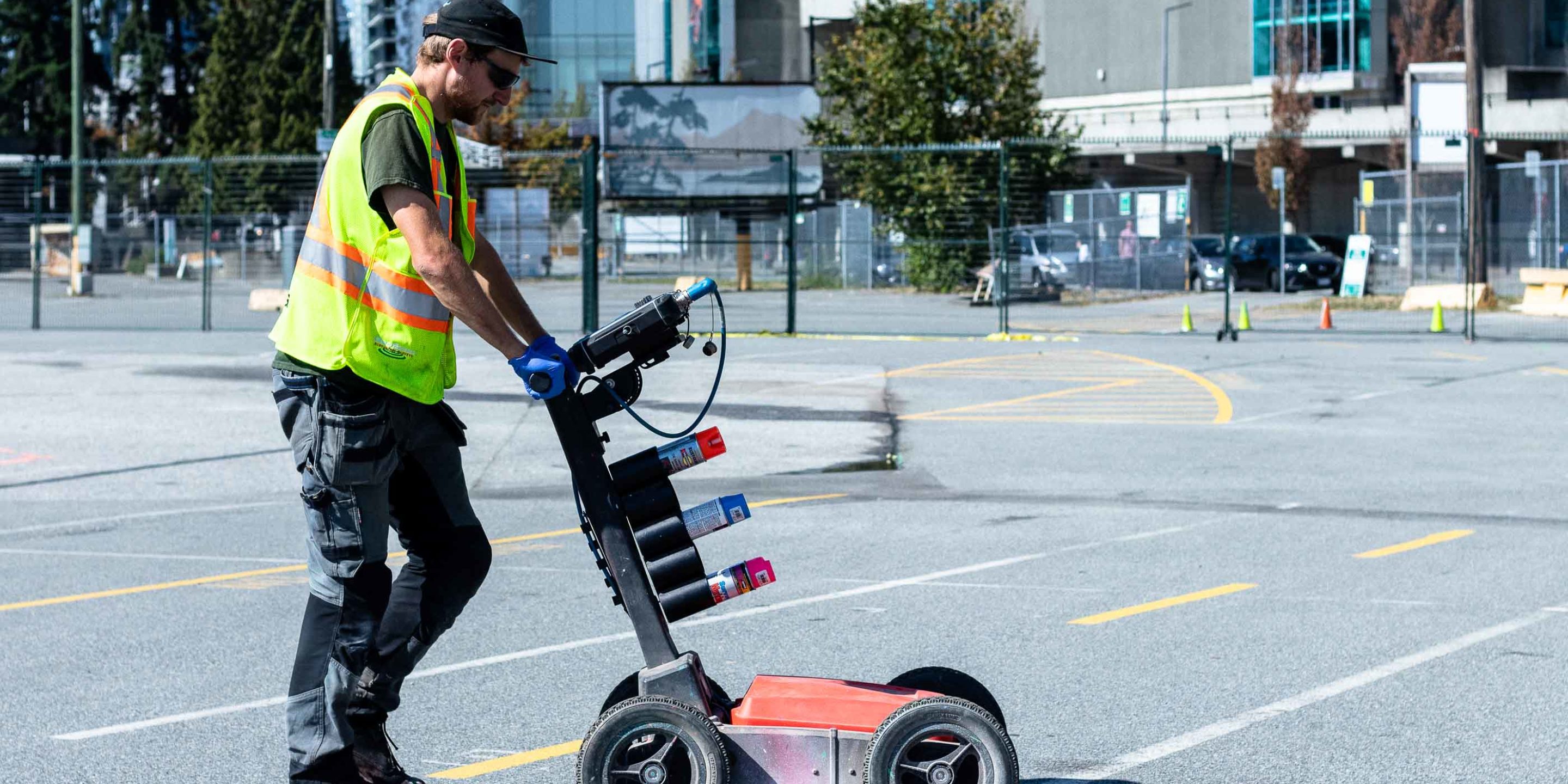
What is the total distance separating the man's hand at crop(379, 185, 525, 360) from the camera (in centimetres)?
403

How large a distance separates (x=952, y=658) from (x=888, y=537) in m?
2.68

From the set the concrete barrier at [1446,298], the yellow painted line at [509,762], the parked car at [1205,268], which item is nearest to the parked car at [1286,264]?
the parked car at [1205,268]

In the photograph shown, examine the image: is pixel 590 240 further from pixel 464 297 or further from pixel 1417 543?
pixel 464 297

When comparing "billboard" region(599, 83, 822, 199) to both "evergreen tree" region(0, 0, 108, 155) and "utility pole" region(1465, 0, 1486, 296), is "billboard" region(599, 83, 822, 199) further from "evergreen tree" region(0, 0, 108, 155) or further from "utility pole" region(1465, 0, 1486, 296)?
"evergreen tree" region(0, 0, 108, 155)

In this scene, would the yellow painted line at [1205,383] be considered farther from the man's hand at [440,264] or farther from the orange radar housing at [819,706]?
the man's hand at [440,264]

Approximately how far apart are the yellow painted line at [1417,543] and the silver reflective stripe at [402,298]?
5.48 meters

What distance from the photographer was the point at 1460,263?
3541 cm

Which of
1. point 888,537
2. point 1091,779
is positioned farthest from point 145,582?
point 1091,779

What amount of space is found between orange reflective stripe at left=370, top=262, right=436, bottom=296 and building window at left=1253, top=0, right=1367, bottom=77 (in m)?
65.2

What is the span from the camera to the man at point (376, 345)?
4.08 m

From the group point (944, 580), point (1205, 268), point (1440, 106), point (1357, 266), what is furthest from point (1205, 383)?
point (1205, 268)

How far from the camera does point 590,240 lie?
2250 centimetres

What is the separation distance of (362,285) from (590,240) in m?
18.5

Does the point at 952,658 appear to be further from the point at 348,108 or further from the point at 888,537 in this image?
Answer: the point at 348,108
